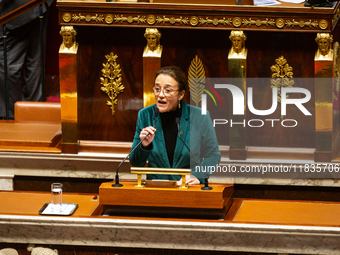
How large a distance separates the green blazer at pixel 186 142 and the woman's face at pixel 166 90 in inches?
4.4

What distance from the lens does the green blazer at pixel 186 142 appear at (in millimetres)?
2734

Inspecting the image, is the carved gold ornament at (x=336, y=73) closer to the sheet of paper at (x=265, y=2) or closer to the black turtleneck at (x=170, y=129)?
the sheet of paper at (x=265, y=2)

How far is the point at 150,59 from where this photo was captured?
3.64 meters

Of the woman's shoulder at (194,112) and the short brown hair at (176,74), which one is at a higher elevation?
the short brown hair at (176,74)

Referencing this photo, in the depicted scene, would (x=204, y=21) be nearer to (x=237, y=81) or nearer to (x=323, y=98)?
(x=237, y=81)

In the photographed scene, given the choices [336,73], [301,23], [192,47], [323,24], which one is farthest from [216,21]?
[336,73]

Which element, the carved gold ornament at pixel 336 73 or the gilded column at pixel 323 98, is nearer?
the gilded column at pixel 323 98

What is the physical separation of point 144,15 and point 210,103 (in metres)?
0.72

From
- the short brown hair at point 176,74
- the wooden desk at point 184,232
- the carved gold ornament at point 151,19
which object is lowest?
the wooden desk at point 184,232

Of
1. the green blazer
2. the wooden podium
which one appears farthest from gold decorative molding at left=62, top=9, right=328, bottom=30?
the wooden podium

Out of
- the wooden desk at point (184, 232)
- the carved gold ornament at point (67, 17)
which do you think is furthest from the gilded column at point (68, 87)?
the wooden desk at point (184, 232)

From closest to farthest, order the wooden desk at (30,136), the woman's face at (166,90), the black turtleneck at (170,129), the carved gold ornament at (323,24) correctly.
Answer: the woman's face at (166,90), the black turtleneck at (170,129), the carved gold ornament at (323,24), the wooden desk at (30,136)

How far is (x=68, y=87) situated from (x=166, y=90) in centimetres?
126

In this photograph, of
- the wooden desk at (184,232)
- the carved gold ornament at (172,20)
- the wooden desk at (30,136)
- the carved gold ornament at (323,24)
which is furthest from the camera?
the wooden desk at (30,136)
